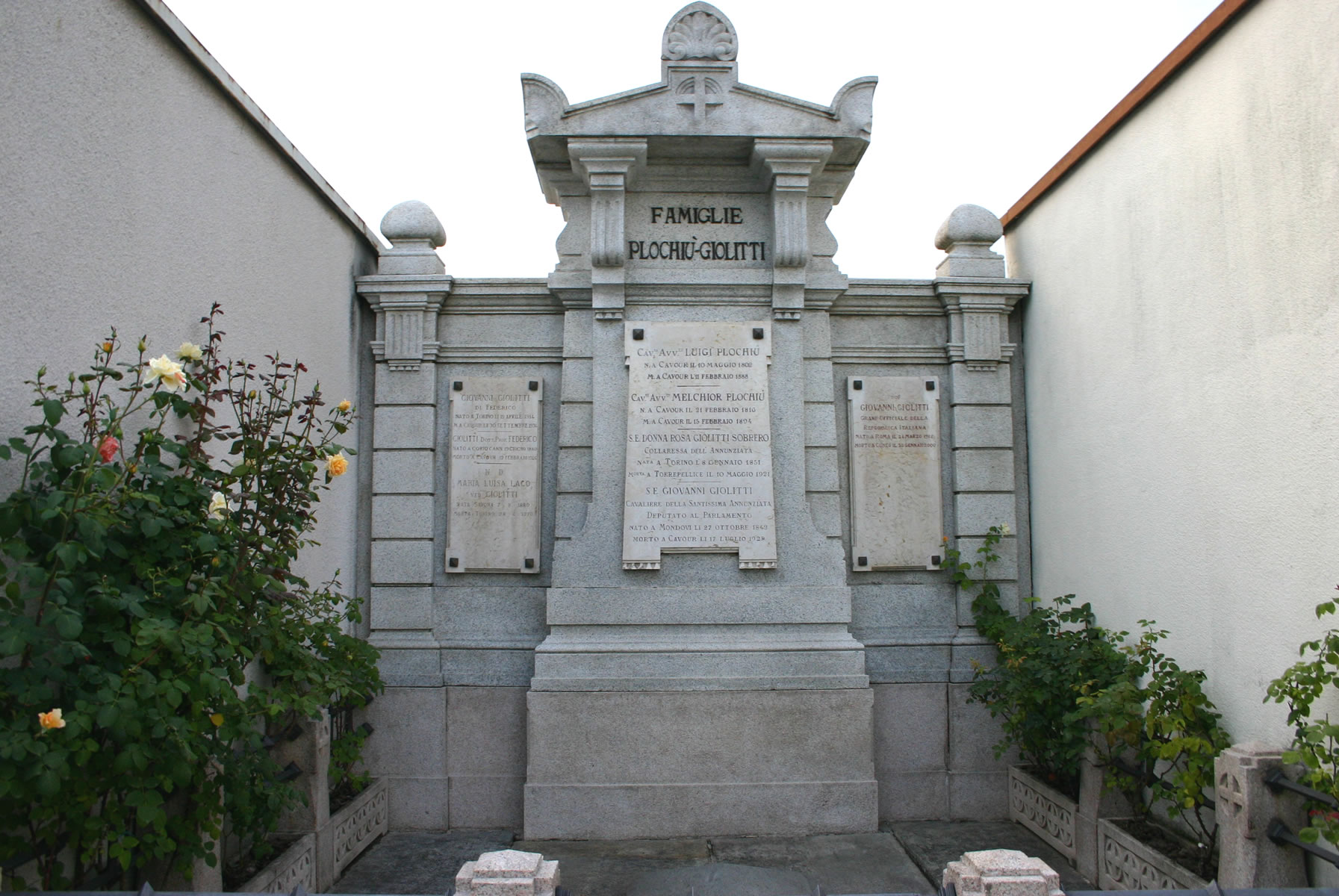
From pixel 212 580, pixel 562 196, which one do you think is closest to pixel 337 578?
pixel 212 580

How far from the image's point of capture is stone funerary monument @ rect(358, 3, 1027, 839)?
18.8 ft

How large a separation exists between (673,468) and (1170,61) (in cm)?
358

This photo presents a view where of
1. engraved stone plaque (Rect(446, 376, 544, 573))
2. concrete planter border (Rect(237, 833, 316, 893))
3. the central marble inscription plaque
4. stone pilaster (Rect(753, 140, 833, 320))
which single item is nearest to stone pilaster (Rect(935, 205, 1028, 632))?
stone pilaster (Rect(753, 140, 833, 320))

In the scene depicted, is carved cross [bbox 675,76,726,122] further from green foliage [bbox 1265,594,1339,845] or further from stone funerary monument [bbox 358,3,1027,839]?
green foliage [bbox 1265,594,1339,845]

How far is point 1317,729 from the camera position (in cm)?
327

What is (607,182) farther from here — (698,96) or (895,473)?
(895,473)

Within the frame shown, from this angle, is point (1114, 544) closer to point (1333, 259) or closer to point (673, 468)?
point (1333, 259)

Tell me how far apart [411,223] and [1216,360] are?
5002 mm

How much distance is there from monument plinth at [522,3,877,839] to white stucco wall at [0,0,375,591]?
1.74 m

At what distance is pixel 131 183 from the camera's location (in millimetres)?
3982

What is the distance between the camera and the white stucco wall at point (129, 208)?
3.34 meters

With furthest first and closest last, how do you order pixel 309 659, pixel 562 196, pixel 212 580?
pixel 562 196
pixel 309 659
pixel 212 580

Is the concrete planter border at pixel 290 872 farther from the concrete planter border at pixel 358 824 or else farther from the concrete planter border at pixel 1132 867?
the concrete planter border at pixel 1132 867

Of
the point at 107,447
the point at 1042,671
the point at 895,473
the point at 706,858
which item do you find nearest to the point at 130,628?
the point at 107,447
